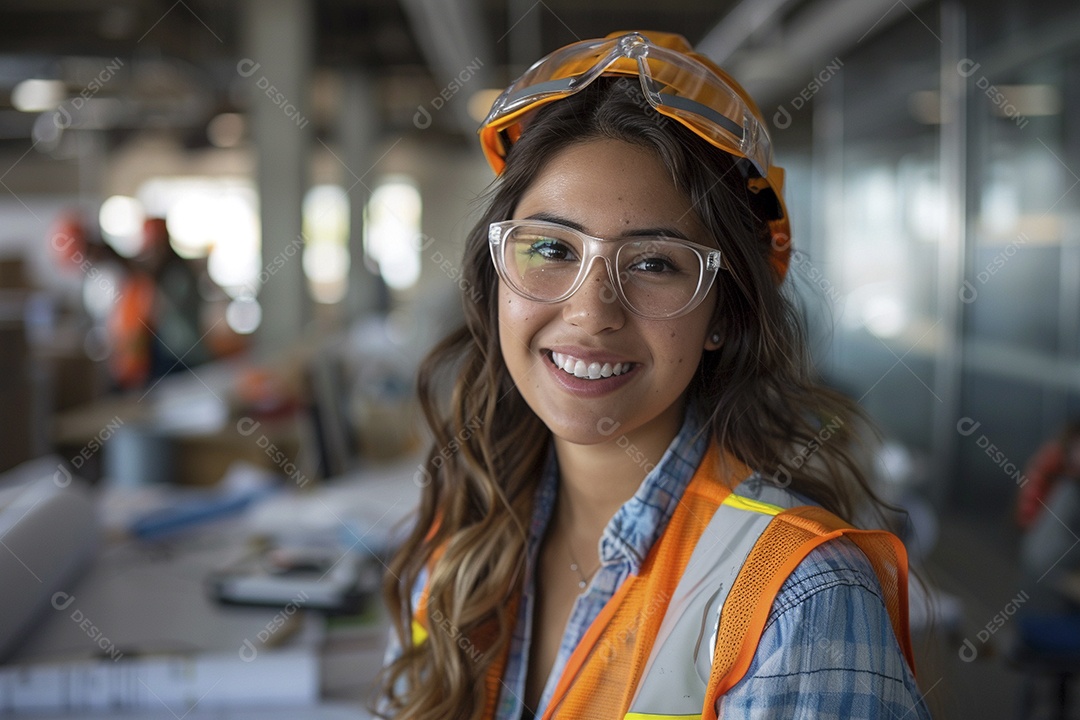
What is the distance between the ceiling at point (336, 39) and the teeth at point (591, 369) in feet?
17.9

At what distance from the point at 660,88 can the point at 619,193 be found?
14 cm

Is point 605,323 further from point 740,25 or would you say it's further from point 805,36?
point 805,36

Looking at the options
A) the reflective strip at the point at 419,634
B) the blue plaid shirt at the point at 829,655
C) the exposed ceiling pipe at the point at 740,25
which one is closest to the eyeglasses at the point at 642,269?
the blue plaid shirt at the point at 829,655

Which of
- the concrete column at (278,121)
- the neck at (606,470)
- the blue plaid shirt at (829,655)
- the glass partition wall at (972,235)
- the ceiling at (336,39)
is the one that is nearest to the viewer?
the blue plaid shirt at (829,655)

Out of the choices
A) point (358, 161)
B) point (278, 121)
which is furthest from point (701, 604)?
point (358, 161)

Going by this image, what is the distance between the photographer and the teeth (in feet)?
4.07

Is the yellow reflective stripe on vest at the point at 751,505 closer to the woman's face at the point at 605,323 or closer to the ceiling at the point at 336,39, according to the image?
the woman's face at the point at 605,323

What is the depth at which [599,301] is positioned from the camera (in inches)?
47.6

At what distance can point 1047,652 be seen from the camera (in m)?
2.56

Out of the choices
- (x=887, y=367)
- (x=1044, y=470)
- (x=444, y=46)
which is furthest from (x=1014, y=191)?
(x=444, y=46)

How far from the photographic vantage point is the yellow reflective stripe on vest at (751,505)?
111cm

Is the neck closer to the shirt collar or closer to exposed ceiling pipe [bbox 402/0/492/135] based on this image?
the shirt collar

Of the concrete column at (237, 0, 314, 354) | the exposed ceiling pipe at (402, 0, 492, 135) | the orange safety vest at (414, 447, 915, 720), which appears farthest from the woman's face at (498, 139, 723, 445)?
the concrete column at (237, 0, 314, 354)

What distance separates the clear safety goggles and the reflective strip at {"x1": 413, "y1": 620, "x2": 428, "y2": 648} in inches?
31.7
